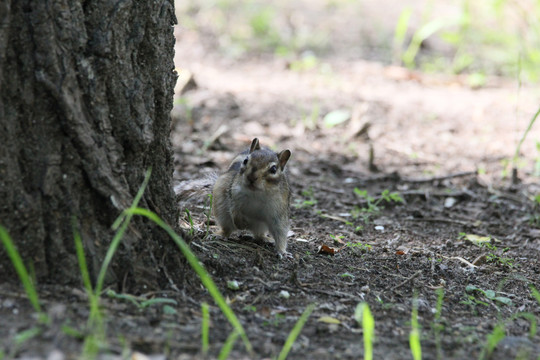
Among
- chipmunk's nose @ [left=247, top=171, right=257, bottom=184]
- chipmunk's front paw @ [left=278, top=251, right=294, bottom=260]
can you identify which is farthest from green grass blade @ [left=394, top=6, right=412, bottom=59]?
chipmunk's front paw @ [left=278, top=251, right=294, bottom=260]

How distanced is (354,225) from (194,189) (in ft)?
3.95

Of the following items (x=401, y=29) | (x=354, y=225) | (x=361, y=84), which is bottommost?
(x=354, y=225)

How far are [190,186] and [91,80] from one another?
1905mm

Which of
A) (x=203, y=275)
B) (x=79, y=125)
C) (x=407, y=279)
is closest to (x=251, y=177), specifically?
(x=407, y=279)

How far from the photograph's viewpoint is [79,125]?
258 cm

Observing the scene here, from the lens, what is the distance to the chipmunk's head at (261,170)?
13.1ft

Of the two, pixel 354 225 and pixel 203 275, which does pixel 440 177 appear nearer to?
pixel 354 225

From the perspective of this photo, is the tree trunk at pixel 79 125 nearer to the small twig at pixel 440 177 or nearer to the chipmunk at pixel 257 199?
the chipmunk at pixel 257 199

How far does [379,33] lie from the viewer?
10930mm

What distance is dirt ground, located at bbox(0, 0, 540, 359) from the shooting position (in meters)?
2.60

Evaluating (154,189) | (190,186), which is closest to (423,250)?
(190,186)

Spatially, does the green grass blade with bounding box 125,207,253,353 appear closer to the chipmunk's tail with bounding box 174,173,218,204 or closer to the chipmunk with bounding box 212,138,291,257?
the chipmunk with bounding box 212,138,291,257

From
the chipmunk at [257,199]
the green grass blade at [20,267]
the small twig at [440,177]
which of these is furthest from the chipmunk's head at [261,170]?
the small twig at [440,177]

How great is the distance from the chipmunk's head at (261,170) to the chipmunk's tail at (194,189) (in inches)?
17.2
